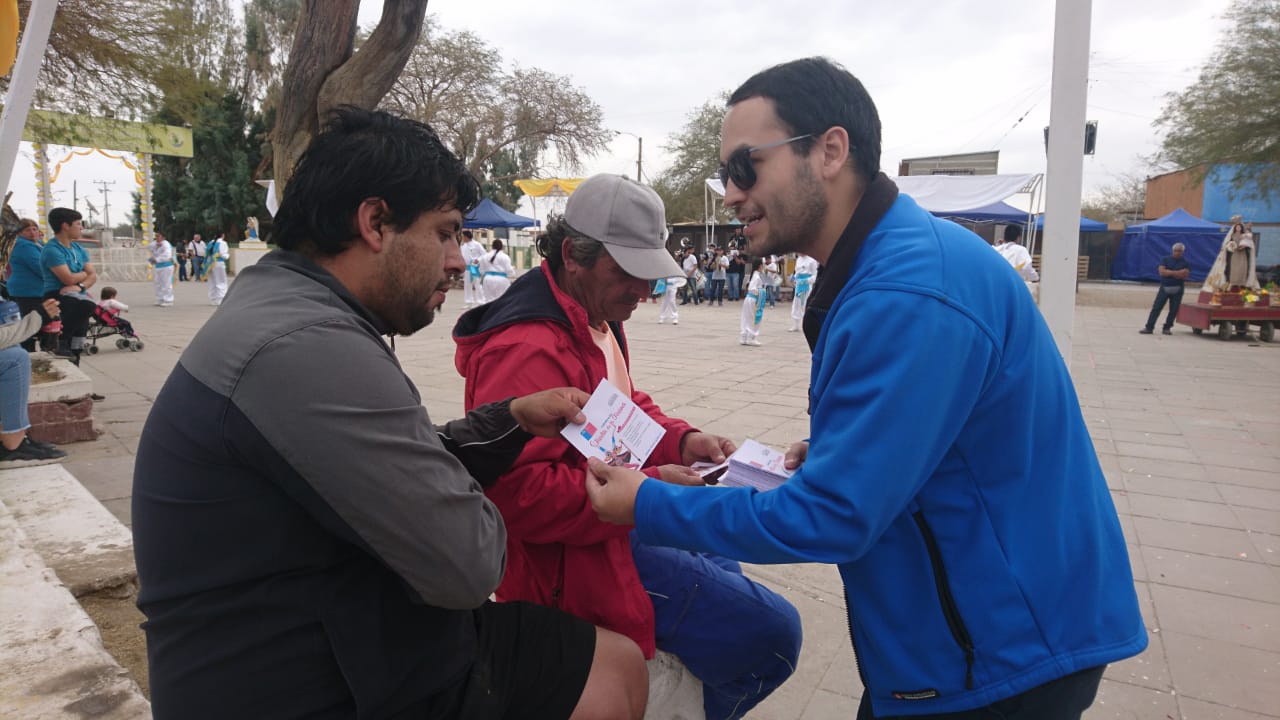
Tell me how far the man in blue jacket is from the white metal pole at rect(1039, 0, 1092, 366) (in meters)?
2.18

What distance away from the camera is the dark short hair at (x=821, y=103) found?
1.48 metres

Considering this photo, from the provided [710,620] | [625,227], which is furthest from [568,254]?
[710,620]

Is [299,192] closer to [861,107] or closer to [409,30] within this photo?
[861,107]

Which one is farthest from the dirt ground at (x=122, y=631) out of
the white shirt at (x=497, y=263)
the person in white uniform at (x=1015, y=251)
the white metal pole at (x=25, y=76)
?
the white shirt at (x=497, y=263)

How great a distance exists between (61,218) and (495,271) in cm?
1037

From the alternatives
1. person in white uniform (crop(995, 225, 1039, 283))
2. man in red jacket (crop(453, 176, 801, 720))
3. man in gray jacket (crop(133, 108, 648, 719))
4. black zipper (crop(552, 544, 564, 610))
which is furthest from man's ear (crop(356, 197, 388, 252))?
Result: person in white uniform (crop(995, 225, 1039, 283))

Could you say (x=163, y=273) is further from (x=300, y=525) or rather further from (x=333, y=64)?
(x=300, y=525)

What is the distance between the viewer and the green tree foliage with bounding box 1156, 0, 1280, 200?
23484 mm

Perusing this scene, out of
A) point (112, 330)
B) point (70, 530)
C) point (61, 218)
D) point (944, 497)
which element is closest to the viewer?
point (944, 497)

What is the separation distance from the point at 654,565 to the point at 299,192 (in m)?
1.25

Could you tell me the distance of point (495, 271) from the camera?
740 inches

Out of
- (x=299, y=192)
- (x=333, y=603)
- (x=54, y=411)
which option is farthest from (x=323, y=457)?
(x=54, y=411)

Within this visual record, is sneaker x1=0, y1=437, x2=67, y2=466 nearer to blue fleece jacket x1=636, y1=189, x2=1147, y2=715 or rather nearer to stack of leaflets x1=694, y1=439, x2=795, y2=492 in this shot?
stack of leaflets x1=694, y1=439, x2=795, y2=492

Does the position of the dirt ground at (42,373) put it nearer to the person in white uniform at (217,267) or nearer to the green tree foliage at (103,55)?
the green tree foliage at (103,55)
